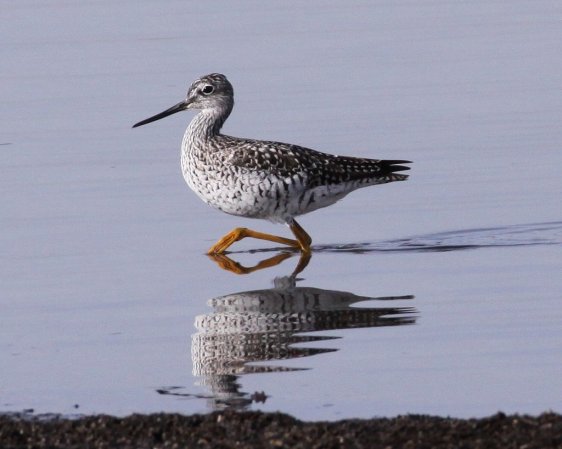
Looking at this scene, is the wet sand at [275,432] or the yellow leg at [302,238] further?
the yellow leg at [302,238]

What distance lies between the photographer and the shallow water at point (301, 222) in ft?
30.8

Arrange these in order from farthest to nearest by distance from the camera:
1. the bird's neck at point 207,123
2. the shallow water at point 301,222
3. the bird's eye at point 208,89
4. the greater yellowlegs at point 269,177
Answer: the bird's eye at point 208,89 → the bird's neck at point 207,123 → the greater yellowlegs at point 269,177 → the shallow water at point 301,222

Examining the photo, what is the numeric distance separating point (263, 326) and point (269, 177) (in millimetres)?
3300

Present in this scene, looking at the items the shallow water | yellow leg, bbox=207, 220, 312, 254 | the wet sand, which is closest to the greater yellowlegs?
yellow leg, bbox=207, 220, 312, 254

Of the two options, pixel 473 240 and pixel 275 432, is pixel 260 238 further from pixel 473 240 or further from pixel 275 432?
pixel 275 432

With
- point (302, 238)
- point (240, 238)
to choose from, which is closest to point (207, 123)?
point (240, 238)

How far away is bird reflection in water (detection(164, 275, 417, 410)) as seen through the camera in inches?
370

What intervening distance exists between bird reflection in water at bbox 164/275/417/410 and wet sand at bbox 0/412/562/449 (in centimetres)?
75

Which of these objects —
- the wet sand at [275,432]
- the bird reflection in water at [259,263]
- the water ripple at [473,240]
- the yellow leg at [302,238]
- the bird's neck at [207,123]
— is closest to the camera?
the wet sand at [275,432]

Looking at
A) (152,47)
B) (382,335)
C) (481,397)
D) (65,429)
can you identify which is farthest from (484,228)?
(152,47)

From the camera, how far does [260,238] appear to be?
14.1 m

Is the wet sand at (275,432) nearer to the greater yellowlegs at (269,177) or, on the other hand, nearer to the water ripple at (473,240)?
the water ripple at (473,240)

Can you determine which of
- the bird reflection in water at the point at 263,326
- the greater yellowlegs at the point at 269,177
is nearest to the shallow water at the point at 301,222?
the bird reflection in water at the point at 263,326

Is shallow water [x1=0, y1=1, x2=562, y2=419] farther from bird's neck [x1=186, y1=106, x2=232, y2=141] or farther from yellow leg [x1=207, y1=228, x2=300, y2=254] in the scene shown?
bird's neck [x1=186, y1=106, x2=232, y2=141]
